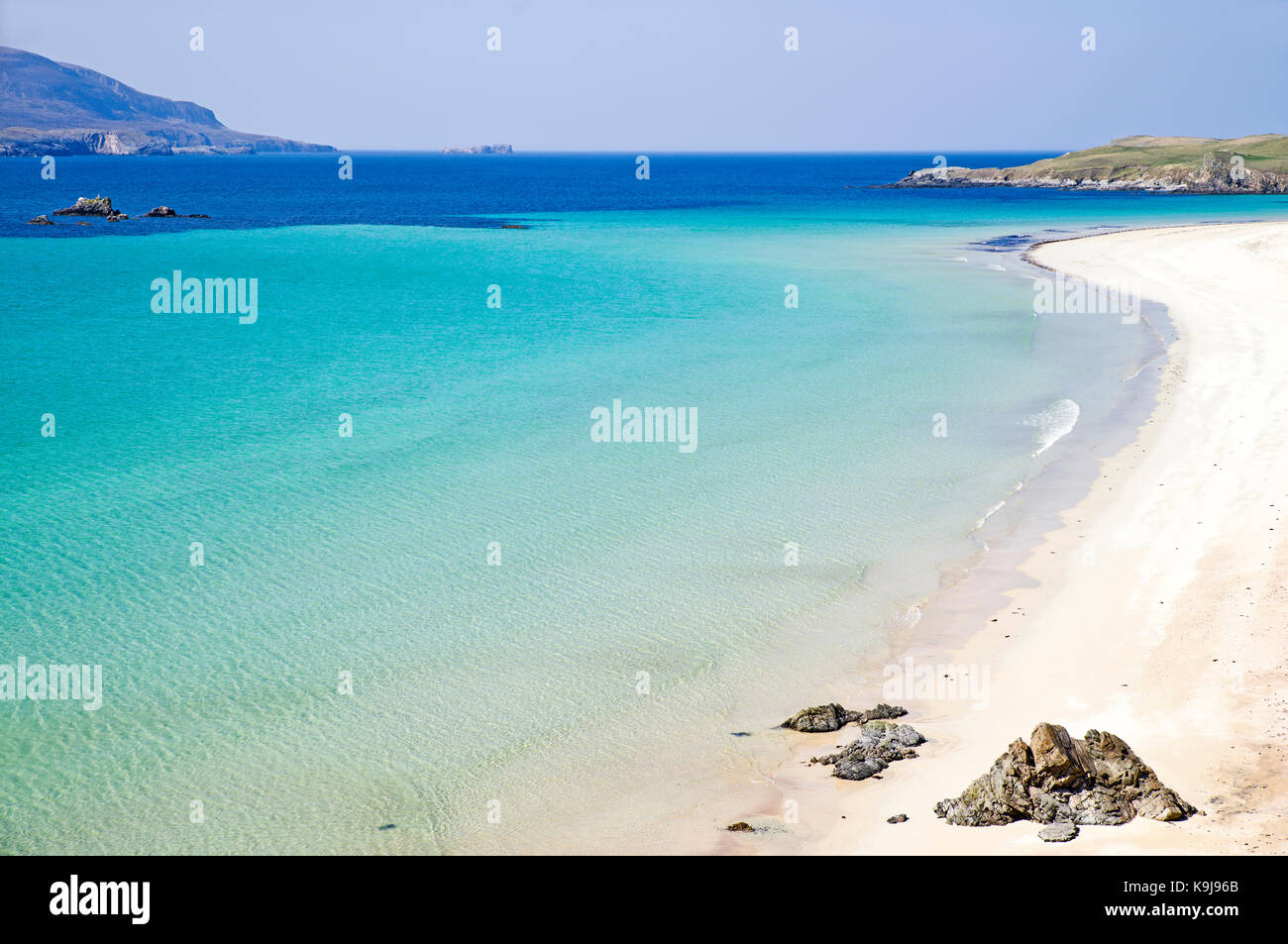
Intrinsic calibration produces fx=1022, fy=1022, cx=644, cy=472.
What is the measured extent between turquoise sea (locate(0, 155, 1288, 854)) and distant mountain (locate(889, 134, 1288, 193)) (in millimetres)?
96715

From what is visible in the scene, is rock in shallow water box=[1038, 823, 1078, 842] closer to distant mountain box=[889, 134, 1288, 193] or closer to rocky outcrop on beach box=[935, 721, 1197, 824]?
rocky outcrop on beach box=[935, 721, 1197, 824]

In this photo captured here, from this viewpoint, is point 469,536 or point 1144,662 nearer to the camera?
point 1144,662

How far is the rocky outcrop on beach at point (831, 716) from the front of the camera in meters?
11.3

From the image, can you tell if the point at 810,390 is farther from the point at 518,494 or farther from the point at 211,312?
the point at 211,312

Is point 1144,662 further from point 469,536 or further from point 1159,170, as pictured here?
point 1159,170

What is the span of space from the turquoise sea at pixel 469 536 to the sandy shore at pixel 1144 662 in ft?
4.44

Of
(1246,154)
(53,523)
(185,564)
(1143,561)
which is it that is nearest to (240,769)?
(185,564)

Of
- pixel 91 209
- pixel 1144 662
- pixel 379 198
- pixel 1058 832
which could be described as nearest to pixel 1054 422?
pixel 1144 662

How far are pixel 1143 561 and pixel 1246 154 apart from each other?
141m

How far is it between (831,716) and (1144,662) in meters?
3.85

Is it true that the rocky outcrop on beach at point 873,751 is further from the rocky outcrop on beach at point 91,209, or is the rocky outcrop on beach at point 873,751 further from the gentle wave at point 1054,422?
the rocky outcrop on beach at point 91,209

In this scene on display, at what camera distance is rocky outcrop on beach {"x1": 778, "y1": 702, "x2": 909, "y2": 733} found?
11305 millimetres

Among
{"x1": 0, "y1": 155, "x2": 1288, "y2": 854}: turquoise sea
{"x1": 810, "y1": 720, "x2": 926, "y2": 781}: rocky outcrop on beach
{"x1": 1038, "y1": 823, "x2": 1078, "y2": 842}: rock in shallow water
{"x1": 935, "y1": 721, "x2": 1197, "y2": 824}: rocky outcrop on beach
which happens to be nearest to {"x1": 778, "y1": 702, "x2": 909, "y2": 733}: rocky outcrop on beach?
{"x1": 810, "y1": 720, "x2": 926, "y2": 781}: rocky outcrop on beach

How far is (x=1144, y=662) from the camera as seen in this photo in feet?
39.3
